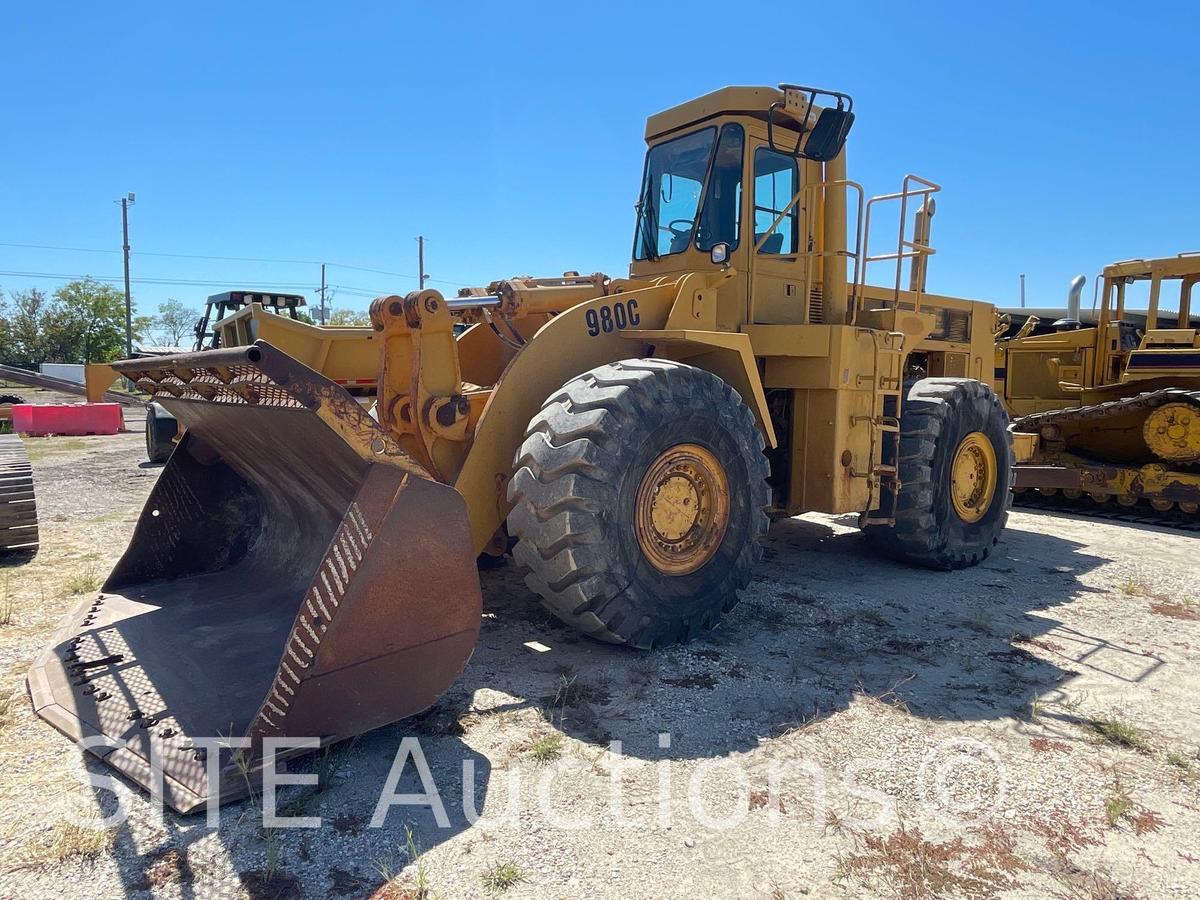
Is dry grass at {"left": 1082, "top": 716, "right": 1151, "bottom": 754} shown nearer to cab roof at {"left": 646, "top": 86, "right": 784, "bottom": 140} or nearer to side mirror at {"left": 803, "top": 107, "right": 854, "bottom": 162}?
side mirror at {"left": 803, "top": 107, "right": 854, "bottom": 162}

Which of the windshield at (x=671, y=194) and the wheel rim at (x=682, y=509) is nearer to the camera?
the wheel rim at (x=682, y=509)

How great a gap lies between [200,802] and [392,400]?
2.15 m

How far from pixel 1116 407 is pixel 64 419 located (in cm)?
2037

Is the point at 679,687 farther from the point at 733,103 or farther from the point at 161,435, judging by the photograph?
the point at 161,435

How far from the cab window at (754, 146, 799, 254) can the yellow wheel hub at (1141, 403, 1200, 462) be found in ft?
19.7

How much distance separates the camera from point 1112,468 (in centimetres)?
965

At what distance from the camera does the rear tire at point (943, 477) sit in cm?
603

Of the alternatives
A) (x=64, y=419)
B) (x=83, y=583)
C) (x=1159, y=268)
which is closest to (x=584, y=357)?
(x=83, y=583)

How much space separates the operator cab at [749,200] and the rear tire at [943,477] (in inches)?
43.3

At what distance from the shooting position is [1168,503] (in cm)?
937

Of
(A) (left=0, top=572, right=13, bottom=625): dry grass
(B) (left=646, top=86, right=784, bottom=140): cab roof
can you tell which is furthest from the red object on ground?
(B) (left=646, top=86, right=784, bottom=140): cab roof

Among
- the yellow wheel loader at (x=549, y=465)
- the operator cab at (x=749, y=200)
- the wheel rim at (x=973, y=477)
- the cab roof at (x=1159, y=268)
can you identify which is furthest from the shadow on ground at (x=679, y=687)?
the cab roof at (x=1159, y=268)

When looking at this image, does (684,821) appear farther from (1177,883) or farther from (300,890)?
(1177,883)

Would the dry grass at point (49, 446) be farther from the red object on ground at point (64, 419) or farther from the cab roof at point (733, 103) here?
the cab roof at point (733, 103)
